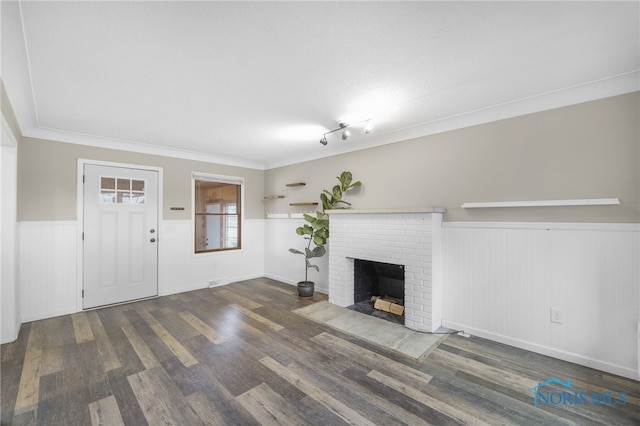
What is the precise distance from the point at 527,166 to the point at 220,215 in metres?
4.99

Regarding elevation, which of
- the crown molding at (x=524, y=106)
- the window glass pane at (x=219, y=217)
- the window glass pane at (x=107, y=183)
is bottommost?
the window glass pane at (x=219, y=217)

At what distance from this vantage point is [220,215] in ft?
18.4

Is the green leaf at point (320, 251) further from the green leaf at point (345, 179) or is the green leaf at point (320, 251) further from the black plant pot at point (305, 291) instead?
the green leaf at point (345, 179)

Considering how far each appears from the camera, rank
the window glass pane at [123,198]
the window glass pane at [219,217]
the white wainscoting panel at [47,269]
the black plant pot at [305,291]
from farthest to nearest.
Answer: the window glass pane at [219,217]
the black plant pot at [305,291]
the window glass pane at [123,198]
the white wainscoting panel at [47,269]

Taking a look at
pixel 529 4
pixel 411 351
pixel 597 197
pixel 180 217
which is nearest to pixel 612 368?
pixel 597 197

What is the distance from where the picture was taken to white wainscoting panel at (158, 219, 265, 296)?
4.51 metres

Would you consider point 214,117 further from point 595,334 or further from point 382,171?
point 595,334

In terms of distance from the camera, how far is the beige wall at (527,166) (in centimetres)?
226

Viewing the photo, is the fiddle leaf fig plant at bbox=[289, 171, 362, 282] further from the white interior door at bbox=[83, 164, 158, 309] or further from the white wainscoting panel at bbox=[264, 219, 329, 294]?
the white interior door at bbox=[83, 164, 158, 309]

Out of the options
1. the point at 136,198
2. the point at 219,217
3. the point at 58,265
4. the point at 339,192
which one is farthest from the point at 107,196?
the point at 339,192

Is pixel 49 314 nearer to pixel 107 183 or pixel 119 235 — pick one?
pixel 119 235

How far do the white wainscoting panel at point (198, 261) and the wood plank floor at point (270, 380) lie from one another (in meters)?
1.31

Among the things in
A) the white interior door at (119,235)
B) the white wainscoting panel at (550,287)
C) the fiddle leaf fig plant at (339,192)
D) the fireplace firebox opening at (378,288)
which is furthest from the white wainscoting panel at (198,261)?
the white wainscoting panel at (550,287)

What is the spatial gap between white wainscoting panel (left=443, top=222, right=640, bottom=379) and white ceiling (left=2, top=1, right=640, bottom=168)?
3.94ft
